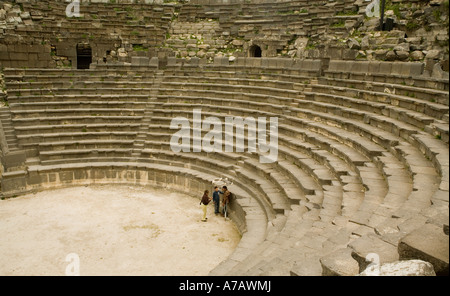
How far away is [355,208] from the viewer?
24.5ft

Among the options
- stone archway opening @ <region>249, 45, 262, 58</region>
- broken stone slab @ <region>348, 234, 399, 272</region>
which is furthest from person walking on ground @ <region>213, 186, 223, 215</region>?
stone archway opening @ <region>249, 45, 262, 58</region>

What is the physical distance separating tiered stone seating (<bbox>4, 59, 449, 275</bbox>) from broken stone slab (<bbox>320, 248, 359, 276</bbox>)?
0.02 metres

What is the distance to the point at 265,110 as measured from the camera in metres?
14.5

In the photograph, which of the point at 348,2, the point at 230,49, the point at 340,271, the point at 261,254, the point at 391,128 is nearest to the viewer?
the point at 340,271

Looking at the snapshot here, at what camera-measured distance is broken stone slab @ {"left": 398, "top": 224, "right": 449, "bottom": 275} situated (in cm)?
375

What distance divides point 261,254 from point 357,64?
887 centimetres

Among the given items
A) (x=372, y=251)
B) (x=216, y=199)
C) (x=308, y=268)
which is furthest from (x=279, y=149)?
(x=372, y=251)

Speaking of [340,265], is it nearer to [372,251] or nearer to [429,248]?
Result: [372,251]

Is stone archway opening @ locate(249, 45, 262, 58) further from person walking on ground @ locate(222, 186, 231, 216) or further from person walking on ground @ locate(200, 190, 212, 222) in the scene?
person walking on ground @ locate(200, 190, 212, 222)

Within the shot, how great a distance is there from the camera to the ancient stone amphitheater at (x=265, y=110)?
674 centimetres

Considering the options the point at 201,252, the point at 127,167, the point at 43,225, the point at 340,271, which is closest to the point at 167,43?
the point at 127,167

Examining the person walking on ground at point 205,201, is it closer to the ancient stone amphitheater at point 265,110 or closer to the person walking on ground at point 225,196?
the person walking on ground at point 225,196
